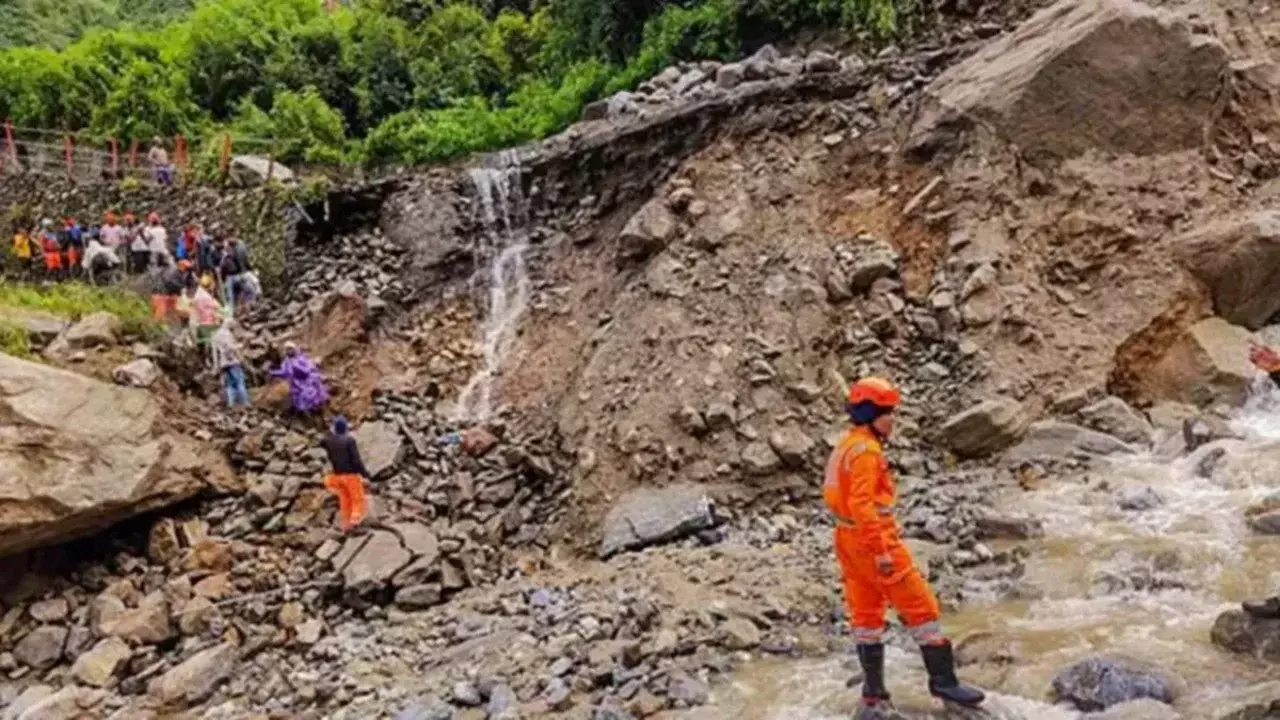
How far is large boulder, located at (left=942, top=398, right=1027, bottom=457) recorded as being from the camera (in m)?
11.2

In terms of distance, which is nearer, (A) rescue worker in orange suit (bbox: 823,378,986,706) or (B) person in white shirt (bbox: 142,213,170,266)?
(A) rescue worker in orange suit (bbox: 823,378,986,706)

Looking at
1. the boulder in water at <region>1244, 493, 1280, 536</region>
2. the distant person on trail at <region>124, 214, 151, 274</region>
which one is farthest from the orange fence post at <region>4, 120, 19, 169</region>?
the boulder in water at <region>1244, 493, 1280, 536</region>

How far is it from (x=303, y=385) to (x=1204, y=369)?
38.2 feet

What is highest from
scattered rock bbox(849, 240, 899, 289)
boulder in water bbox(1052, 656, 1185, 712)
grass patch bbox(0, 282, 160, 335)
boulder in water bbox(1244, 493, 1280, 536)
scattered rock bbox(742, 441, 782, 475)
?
grass patch bbox(0, 282, 160, 335)

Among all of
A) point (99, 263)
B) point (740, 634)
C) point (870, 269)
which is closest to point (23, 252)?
point (99, 263)

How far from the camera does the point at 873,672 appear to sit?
6309 mm

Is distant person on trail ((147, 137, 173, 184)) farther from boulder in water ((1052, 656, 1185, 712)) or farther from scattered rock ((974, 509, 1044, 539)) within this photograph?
boulder in water ((1052, 656, 1185, 712))

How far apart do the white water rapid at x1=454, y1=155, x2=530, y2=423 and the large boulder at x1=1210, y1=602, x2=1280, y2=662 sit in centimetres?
1000

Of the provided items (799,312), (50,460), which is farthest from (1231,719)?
(50,460)

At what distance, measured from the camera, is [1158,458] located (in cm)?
1042

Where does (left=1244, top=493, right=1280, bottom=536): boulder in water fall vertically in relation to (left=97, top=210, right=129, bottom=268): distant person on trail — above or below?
below

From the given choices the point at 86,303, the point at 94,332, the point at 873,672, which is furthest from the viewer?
the point at 86,303

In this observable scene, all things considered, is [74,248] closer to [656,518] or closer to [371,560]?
[371,560]

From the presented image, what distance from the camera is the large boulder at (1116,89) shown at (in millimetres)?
13086
